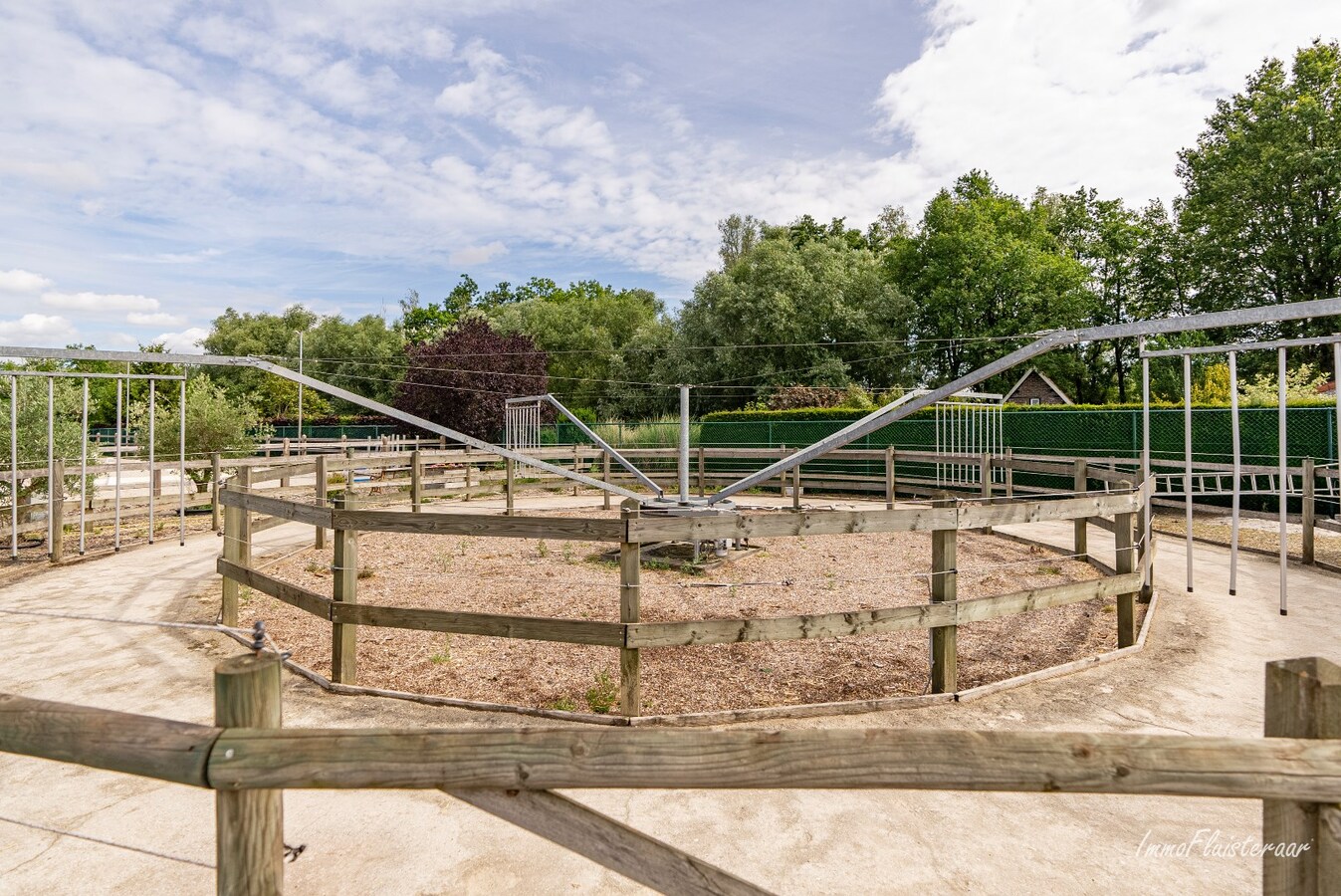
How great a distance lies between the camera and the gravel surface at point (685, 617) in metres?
5.12

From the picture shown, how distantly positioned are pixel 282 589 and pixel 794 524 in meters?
3.80

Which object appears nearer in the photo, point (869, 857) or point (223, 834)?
point (223, 834)

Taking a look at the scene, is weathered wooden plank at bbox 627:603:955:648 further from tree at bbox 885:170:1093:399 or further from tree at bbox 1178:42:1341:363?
tree at bbox 885:170:1093:399

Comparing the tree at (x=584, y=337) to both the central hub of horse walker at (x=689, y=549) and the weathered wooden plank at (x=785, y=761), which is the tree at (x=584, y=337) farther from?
the weathered wooden plank at (x=785, y=761)

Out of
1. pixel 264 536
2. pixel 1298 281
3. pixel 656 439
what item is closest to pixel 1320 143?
pixel 1298 281

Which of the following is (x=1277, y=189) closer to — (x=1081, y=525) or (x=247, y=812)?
(x=1081, y=525)

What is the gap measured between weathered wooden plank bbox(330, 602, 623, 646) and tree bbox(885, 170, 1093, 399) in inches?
1329

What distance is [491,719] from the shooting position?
4348 millimetres

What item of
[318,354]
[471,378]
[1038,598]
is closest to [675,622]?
[1038,598]

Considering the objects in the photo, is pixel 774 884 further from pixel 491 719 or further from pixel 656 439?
pixel 656 439

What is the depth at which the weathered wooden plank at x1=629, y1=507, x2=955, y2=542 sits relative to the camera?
4.30 meters

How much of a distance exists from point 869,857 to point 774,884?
47cm

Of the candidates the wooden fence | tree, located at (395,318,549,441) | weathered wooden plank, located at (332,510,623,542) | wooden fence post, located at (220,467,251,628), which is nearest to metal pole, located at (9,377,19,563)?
wooden fence post, located at (220,467,251,628)

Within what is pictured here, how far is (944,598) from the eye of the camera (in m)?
4.58
